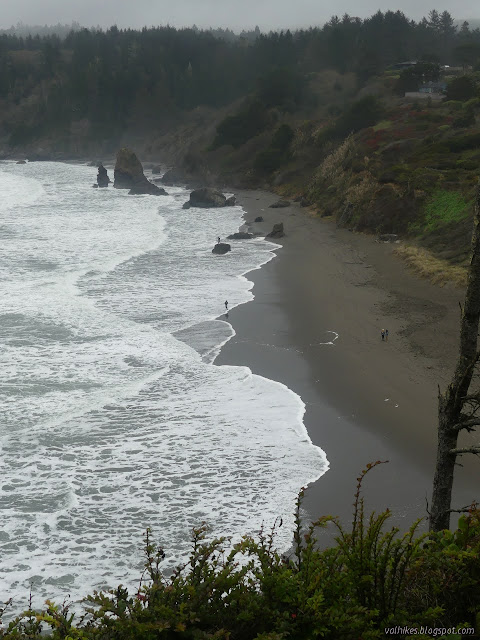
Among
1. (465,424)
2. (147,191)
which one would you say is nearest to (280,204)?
(147,191)

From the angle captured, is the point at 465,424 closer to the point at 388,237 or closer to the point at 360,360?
the point at 360,360

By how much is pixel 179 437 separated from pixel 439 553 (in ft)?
28.9

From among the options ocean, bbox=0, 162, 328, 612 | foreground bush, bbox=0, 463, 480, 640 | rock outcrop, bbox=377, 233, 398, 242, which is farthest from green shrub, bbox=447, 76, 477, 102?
foreground bush, bbox=0, 463, 480, 640

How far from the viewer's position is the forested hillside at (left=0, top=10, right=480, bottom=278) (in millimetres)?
38469

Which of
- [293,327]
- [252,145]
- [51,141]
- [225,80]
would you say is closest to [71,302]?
[293,327]

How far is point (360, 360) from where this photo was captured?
17.2 m

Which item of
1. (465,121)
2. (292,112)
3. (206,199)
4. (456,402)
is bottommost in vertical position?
(206,199)

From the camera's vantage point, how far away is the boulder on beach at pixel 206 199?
166 ft

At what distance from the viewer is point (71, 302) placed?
23.5m

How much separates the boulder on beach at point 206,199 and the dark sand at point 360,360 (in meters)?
20.9

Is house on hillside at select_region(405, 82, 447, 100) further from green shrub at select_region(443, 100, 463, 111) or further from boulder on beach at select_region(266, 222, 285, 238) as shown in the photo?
boulder on beach at select_region(266, 222, 285, 238)

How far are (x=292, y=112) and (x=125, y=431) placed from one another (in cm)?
6484

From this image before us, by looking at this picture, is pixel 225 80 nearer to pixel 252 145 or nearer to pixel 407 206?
pixel 252 145

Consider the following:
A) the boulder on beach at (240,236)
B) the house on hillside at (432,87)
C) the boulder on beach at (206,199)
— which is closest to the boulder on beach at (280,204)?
the boulder on beach at (206,199)
